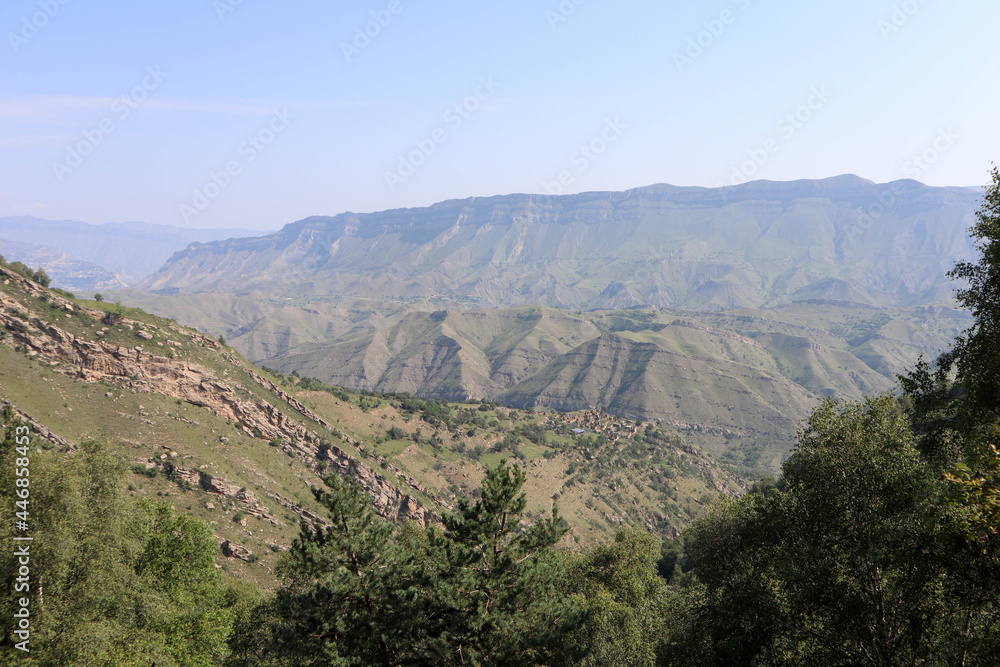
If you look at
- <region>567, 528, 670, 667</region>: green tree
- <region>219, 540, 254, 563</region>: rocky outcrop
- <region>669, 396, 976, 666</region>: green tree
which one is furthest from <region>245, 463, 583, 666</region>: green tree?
<region>219, 540, 254, 563</region>: rocky outcrop

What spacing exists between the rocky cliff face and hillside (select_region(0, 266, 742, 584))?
0.28 metres

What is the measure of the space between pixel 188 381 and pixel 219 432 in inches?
547

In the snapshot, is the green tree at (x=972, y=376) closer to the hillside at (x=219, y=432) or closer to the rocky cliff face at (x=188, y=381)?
the hillside at (x=219, y=432)

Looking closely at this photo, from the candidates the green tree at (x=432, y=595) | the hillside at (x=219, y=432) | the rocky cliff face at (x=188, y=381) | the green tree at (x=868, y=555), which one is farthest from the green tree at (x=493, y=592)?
the rocky cliff face at (x=188, y=381)

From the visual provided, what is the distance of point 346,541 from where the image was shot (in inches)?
1021

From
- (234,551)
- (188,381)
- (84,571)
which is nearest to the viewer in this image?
(84,571)

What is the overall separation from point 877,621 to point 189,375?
11528 centimetres

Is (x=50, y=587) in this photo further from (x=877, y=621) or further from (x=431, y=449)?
(x=431, y=449)

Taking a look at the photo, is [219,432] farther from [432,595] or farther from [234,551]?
[432,595]

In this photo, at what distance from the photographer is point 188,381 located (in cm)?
10319

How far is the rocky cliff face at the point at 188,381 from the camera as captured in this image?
88.3 metres

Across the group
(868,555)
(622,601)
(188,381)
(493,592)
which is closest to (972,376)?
(868,555)

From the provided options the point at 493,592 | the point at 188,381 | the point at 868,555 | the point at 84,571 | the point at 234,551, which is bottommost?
the point at 234,551

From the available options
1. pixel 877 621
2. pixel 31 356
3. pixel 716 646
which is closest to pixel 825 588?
pixel 877 621
